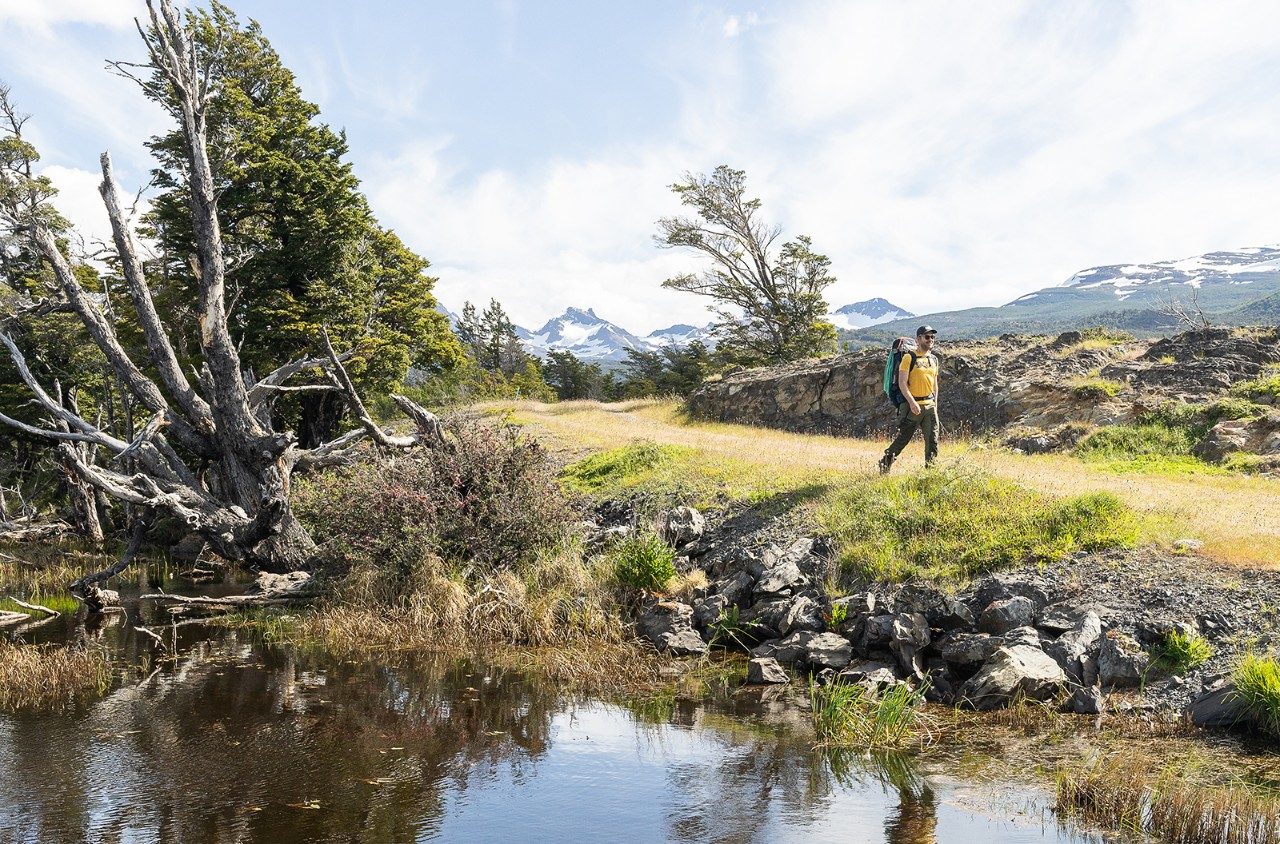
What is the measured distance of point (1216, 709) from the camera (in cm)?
725

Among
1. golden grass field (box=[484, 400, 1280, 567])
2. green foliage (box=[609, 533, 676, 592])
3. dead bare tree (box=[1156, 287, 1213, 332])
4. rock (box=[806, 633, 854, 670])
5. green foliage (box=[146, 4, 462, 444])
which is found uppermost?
green foliage (box=[146, 4, 462, 444])

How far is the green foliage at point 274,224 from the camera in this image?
24.9 metres

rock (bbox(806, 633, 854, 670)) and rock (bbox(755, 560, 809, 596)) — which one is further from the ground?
rock (bbox(755, 560, 809, 596))

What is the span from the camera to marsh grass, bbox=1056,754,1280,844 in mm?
5289

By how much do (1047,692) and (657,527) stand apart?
7.06 metres

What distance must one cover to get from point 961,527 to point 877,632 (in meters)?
2.58

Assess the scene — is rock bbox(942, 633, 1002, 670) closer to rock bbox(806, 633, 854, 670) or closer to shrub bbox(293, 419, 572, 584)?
rock bbox(806, 633, 854, 670)

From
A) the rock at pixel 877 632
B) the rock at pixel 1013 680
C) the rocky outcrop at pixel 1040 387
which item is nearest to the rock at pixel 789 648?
the rock at pixel 877 632

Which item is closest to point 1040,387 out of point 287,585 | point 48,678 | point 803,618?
point 803,618

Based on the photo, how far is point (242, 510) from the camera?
15.0 m

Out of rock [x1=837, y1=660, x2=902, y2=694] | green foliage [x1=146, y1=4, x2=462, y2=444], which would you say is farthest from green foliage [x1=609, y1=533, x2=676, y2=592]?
green foliage [x1=146, y1=4, x2=462, y2=444]

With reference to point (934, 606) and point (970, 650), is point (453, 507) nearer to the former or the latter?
point (934, 606)

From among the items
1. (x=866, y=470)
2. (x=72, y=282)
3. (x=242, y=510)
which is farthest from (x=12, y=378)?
(x=866, y=470)

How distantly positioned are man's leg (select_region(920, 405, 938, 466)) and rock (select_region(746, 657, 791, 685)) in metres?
4.91
